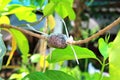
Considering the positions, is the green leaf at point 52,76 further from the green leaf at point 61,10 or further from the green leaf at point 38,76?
the green leaf at point 61,10

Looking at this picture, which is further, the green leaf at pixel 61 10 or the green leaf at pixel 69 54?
the green leaf at pixel 61 10

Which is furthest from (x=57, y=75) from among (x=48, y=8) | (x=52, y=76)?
(x=48, y=8)

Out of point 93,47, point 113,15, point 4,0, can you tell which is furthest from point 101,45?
point 113,15

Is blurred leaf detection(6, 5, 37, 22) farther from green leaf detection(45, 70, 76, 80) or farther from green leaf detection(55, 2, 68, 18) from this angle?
green leaf detection(45, 70, 76, 80)

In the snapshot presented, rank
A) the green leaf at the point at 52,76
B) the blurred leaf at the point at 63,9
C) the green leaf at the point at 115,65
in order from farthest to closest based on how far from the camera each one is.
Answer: the blurred leaf at the point at 63,9, the green leaf at the point at 52,76, the green leaf at the point at 115,65

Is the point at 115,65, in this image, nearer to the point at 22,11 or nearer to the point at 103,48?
the point at 103,48

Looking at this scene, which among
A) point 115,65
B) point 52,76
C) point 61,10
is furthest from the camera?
point 61,10

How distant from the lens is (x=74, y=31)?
110 inches

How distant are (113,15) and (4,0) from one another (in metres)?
4.56

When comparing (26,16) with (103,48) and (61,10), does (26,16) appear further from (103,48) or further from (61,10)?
(103,48)

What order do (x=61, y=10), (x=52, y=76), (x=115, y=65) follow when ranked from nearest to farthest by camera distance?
1. (x=115, y=65)
2. (x=52, y=76)
3. (x=61, y=10)

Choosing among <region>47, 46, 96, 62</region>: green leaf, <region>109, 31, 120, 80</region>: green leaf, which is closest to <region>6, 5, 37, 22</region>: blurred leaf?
<region>47, 46, 96, 62</region>: green leaf

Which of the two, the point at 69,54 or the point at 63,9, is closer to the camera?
the point at 69,54

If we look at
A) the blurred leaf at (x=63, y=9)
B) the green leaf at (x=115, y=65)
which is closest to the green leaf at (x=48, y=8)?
the blurred leaf at (x=63, y=9)
